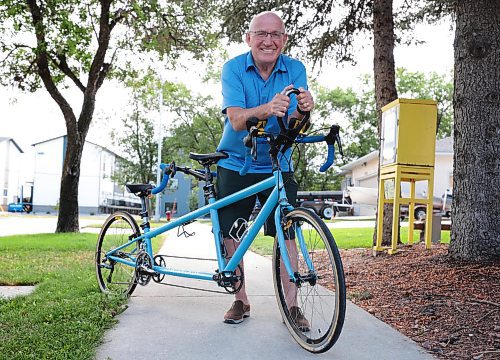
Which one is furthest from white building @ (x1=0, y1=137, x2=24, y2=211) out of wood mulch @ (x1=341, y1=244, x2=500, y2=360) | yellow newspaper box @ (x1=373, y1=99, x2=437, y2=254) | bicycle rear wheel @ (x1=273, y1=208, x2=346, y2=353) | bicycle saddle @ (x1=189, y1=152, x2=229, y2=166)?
bicycle rear wheel @ (x1=273, y1=208, x2=346, y2=353)

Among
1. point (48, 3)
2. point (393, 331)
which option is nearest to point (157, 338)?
point (393, 331)

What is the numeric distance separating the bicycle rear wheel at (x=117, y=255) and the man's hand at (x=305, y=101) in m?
1.95

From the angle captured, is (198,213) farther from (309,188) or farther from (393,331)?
(309,188)

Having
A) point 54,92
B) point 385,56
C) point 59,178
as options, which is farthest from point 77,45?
point 59,178

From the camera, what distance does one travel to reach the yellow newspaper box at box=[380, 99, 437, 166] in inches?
263

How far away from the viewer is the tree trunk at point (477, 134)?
5199 mm

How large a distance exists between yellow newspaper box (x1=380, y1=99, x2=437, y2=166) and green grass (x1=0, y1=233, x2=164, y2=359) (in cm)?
389

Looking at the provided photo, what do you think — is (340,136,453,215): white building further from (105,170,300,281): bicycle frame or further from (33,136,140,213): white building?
(33,136,140,213): white building

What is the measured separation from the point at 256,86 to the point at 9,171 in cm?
6463

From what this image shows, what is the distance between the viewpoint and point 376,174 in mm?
35875

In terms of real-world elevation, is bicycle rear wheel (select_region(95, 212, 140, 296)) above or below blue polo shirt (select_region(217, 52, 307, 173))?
below

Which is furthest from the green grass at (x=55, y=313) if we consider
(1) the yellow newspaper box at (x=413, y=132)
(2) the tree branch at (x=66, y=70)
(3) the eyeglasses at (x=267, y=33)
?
(2) the tree branch at (x=66, y=70)

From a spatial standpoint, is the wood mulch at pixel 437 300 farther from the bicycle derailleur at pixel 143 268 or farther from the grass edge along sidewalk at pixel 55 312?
the grass edge along sidewalk at pixel 55 312

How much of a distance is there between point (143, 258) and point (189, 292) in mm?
805
